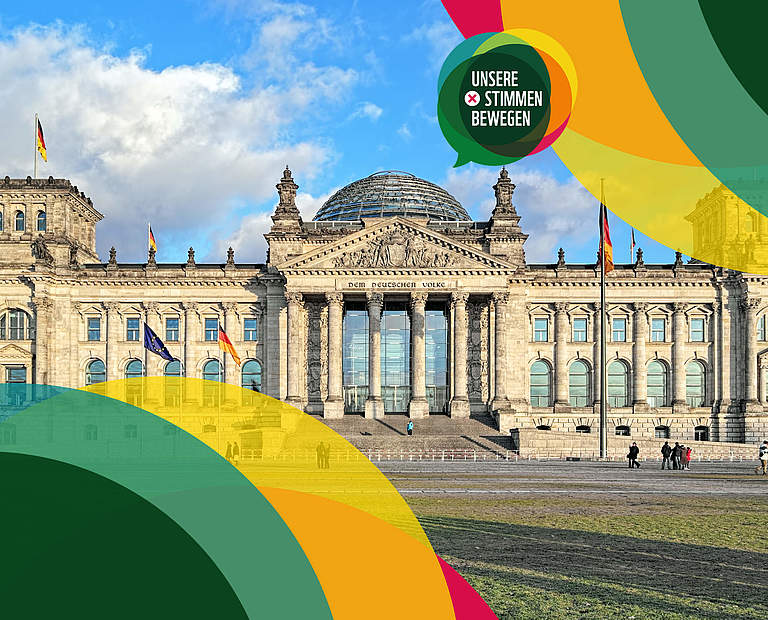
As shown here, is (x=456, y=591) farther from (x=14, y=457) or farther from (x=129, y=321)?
(x=129, y=321)

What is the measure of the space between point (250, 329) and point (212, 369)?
201 inches

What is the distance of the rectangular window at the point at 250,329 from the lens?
74.6 m

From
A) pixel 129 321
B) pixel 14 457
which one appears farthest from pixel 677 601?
pixel 129 321

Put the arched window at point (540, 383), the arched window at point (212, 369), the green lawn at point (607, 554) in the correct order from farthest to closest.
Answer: the arched window at point (212, 369) < the arched window at point (540, 383) < the green lawn at point (607, 554)

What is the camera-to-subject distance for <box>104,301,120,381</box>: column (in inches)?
2926

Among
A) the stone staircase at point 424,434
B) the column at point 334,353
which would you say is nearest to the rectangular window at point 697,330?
the stone staircase at point 424,434

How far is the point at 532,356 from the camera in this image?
73.9m

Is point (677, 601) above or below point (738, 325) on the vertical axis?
below

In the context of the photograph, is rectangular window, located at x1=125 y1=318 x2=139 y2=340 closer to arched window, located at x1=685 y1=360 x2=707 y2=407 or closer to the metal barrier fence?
the metal barrier fence

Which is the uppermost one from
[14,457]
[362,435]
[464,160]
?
[464,160]

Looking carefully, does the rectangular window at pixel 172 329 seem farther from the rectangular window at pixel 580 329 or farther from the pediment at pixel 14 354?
the rectangular window at pixel 580 329

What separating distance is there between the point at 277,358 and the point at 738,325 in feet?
138

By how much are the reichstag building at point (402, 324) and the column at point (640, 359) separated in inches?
5.1

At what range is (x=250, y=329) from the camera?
74.8 m
